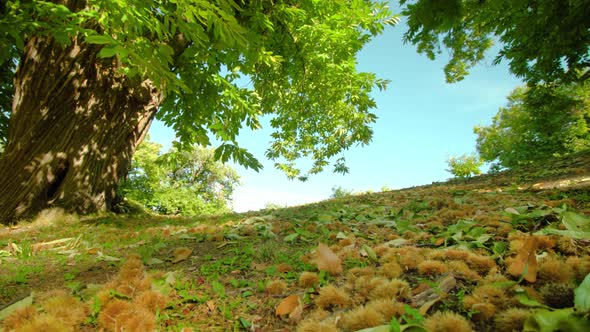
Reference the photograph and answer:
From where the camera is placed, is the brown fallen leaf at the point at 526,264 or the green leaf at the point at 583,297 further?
the brown fallen leaf at the point at 526,264

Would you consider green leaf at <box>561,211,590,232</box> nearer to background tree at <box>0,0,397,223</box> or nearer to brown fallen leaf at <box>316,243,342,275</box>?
brown fallen leaf at <box>316,243,342,275</box>

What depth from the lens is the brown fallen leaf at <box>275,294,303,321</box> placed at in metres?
1.08

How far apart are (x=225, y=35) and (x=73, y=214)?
156 inches

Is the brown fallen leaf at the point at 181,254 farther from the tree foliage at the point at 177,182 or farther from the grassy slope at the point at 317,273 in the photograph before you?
the tree foliage at the point at 177,182

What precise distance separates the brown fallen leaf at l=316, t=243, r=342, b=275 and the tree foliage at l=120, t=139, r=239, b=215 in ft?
10.6

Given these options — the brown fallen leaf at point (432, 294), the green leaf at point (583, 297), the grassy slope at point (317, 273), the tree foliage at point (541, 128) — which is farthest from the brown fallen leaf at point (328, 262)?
the tree foliage at point (541, 128)

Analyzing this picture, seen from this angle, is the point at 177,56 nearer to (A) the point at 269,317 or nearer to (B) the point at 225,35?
(B) the point at 225,35

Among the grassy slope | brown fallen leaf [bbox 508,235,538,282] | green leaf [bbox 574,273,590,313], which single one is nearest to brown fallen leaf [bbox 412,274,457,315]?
the grassy slope

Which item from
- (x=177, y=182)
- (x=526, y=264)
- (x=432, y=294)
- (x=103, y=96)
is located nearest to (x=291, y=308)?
(x=432, y=294)

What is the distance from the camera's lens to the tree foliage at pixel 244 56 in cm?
279

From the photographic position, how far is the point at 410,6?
3059 millimetres

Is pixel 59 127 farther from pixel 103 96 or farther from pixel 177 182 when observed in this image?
pixel 177 182

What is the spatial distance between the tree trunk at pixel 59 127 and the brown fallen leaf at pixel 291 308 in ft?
14.9

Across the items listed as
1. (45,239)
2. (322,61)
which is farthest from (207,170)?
(45,239)
